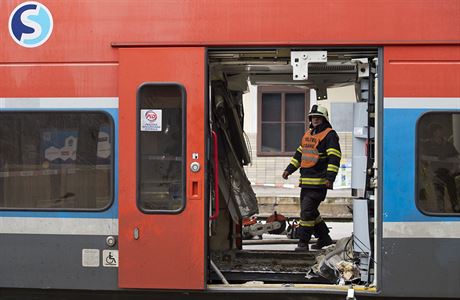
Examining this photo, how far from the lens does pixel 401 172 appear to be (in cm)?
448

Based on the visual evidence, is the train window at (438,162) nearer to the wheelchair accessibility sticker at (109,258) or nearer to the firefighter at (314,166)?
the firefighter at (314,166)

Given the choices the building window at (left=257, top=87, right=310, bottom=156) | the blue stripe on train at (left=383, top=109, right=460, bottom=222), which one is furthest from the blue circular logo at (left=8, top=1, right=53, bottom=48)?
the building window at (left=257, top=87, right=310, bottom=156)

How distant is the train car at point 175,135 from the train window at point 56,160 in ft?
0.04

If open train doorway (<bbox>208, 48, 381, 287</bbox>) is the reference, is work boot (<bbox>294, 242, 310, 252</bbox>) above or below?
below

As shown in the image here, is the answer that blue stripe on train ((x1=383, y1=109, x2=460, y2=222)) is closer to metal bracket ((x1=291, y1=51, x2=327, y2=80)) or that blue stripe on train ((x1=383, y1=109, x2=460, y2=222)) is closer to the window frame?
the window frame

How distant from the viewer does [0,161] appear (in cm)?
484

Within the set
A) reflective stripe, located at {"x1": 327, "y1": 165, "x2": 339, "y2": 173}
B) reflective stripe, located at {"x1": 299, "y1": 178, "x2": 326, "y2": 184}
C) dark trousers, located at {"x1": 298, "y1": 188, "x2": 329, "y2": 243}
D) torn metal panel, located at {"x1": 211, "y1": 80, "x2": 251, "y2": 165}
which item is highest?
torn metal panel, located at {"x1": 211, "y1": 80, "x2": 251, "y2": 165}

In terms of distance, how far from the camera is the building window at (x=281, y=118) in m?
17.2

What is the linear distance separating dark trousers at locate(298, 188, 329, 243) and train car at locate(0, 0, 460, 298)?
142 cm

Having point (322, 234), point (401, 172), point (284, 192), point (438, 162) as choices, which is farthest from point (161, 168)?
point (284, 192)

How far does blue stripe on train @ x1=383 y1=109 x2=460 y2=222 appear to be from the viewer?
14.7ft

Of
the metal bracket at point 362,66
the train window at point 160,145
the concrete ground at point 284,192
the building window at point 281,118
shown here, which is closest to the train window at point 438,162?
the metal bracket at point 362,66

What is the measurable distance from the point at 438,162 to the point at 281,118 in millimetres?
12857

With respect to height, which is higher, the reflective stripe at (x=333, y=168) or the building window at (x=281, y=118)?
the building window at (x=281, y=118)
